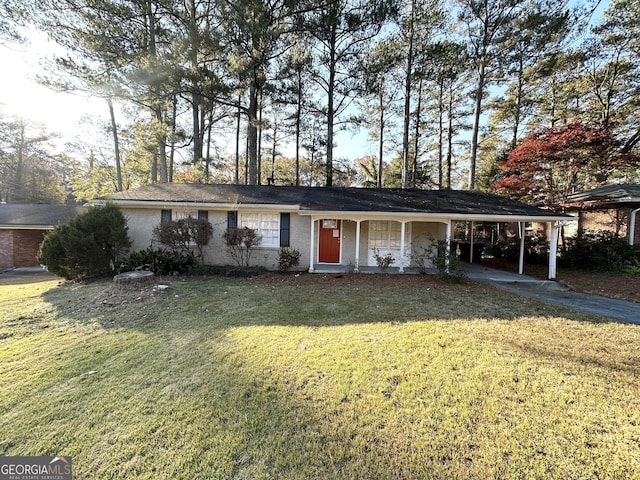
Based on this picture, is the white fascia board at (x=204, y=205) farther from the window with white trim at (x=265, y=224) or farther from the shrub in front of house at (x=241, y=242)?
the shrub in front of house at (x=241, y=242)

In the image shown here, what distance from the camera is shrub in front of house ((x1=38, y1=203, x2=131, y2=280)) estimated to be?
26.8ft

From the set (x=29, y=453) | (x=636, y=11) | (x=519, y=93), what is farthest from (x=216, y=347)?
(x=636, y=11)

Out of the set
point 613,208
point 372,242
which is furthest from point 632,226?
point 372,242

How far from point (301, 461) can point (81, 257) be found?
→ 9875 millimetres

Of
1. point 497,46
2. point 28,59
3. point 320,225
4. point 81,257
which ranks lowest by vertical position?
point 81,257

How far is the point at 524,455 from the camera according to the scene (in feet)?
6.73

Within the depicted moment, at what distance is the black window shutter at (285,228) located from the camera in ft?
33.5

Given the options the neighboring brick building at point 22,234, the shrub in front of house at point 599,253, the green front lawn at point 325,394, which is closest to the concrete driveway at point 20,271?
the neighboring brick building at point 22,234

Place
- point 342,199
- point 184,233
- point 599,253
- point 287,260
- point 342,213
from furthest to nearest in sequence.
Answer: point 342,199 → point 599,253 → point 287,260 → point 342,213 → point 184,233

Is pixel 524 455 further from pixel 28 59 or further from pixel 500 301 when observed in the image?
pixel 28 59

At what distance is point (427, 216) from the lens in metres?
9.30

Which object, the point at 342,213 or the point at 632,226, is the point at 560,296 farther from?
the point at 632,226

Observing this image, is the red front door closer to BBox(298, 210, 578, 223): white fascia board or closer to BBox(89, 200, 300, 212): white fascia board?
BBox(298, 210, 578, 223): white fascia board

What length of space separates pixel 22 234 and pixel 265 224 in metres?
14.4
